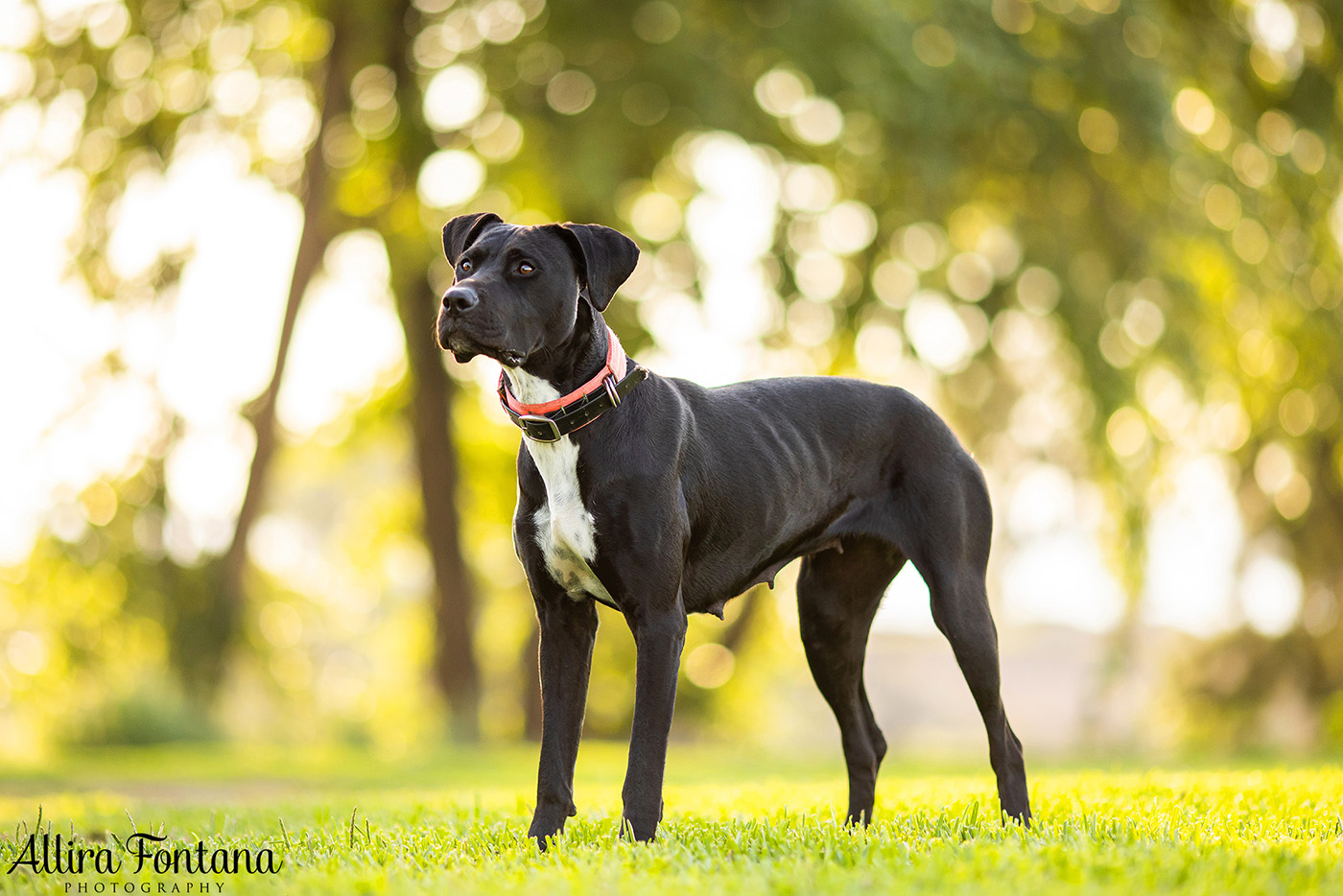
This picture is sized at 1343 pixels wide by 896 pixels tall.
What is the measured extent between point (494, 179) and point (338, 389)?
834 centimetres

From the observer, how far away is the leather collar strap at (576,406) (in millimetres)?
4141

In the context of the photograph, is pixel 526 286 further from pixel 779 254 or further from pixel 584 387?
pixel 779 254

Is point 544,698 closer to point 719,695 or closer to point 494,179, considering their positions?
point 494,179

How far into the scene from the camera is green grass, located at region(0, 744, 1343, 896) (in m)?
3.43

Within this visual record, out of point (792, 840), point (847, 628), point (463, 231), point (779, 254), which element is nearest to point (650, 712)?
point (792, 840)

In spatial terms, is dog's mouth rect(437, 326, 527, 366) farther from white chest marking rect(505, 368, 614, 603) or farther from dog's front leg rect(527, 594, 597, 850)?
dog's front leg rect(527, 594, 597, 850)

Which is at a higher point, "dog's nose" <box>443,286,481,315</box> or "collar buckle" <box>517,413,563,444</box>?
"dog's nose" <box>443,286,481,315</box>

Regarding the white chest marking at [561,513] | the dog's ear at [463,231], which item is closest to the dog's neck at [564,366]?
the white chest marking at [561,513]

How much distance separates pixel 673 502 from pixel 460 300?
0.97 m

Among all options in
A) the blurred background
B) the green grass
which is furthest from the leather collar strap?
the blurred background

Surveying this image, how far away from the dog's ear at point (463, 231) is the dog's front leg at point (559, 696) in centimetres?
134

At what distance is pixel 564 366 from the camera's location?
424cm

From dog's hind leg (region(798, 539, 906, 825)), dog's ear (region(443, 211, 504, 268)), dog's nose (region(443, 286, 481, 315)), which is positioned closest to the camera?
dog's nose (region(443, 286, 481, 315))

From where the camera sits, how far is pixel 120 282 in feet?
43.6
